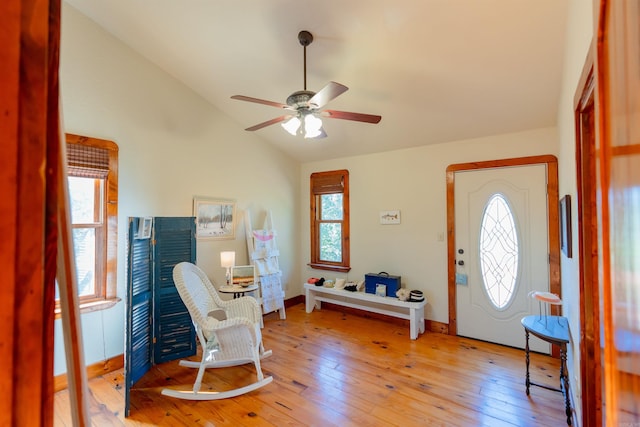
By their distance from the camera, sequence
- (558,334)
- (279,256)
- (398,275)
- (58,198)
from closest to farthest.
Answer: (58,198) < (558,334) < (398,275) < (279,256)

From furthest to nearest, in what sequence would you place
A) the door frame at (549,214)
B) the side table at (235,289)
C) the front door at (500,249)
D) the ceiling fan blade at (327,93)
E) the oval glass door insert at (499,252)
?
the side table at (235,289) < the oval glass door insert at (499,252) < the front door at (500,249) < the door frame at (549,214) < the ceiling fan blade at (327,93)

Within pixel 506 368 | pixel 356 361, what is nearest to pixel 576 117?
pixel 506 368

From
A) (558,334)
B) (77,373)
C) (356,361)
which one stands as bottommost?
(356,361)

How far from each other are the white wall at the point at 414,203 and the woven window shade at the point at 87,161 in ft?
9.79

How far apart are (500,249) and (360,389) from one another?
217 centimetres

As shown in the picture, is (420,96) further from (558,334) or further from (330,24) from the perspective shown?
(558,334)

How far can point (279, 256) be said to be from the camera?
4.42 m

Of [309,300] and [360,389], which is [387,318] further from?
[360,389]

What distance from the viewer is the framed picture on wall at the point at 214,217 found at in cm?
341

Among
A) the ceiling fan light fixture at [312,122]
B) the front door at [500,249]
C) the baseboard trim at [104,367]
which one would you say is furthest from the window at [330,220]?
the baseboard trim at [104,367]

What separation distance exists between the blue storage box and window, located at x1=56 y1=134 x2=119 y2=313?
2.89 m

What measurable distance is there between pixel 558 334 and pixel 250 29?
10.9 feet

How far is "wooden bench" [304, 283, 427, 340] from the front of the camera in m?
3.36

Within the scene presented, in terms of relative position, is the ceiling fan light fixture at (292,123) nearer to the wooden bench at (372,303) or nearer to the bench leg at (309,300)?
the wooden bench at (372,303)
